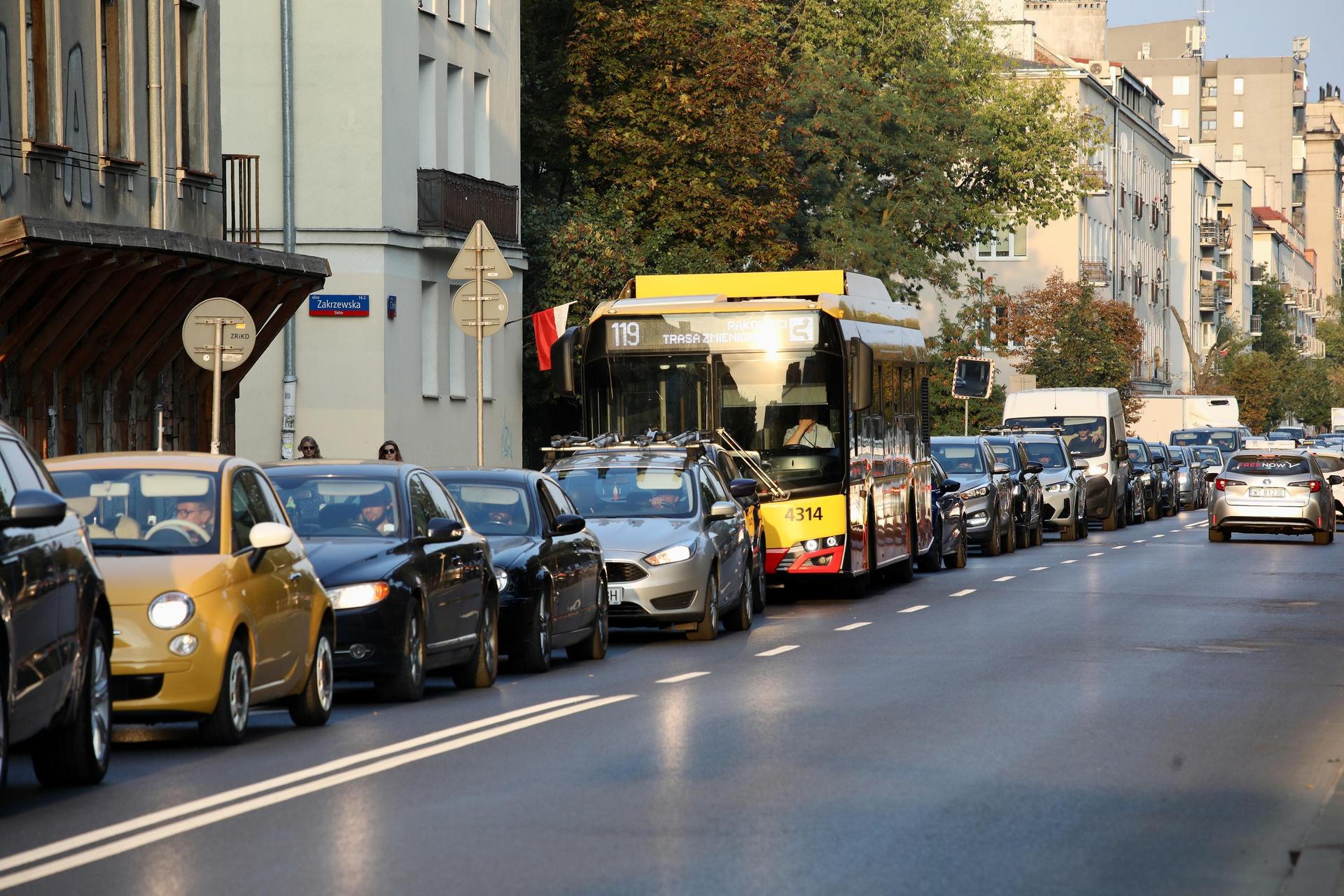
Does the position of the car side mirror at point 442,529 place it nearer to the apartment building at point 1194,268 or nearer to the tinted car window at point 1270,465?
the tinted car window at point 1270,465

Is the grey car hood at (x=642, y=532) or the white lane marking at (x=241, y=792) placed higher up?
the grey car hood at (x=642, y=532)

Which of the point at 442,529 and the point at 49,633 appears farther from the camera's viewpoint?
the point at 442,529

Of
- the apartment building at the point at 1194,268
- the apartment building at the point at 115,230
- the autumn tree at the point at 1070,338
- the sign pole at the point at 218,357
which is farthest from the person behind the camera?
the apartment building at the point at 1194,268

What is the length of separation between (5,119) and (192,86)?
5691 millimetres

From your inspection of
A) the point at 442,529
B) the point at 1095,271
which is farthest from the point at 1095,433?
the point at 1095,271

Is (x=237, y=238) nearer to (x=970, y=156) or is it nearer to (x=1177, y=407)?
(x=970, y=156)

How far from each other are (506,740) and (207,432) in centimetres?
1704

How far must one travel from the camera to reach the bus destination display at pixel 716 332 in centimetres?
2470

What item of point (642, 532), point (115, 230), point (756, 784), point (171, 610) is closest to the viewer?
point (756, 784)

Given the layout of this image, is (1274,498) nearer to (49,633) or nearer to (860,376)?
(860,376)

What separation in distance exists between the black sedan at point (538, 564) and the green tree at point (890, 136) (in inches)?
1477

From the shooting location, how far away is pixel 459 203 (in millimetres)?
39031

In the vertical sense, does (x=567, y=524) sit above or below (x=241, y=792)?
above

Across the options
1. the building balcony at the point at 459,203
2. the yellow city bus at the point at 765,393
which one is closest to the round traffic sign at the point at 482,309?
the yellow city bus at the point at 765,393
